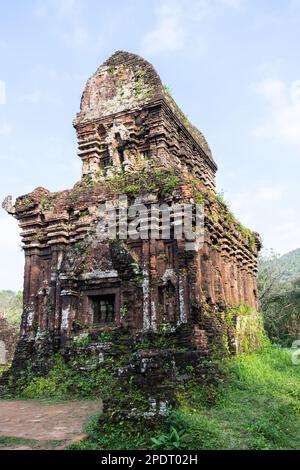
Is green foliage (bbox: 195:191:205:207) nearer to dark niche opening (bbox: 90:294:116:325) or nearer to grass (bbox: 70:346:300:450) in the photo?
dark niche opening (bbox: 90:294:116:325)

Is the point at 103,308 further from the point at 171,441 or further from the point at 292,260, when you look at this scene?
the point at 292,260

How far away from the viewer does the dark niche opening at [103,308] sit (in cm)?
1069

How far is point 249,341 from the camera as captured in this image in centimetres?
1315

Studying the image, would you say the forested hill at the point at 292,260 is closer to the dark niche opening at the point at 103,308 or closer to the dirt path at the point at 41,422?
the dark niche opening at the point at 103,308

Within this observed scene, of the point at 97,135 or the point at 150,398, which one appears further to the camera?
the point at 97,135

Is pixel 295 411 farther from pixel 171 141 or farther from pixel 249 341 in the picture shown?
pixel 171 141

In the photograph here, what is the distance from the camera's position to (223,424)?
19.6 feet

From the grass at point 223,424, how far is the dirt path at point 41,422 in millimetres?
420

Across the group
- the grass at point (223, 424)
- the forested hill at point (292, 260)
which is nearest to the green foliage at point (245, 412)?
the grass at point (223, 424)

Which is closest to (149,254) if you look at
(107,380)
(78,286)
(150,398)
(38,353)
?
(78,286)

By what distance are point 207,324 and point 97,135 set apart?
7.47 meters

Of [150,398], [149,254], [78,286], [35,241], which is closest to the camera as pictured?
[150,398]
